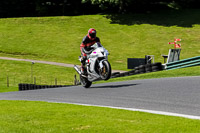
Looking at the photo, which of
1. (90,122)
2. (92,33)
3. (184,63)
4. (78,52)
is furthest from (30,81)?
(90,122)

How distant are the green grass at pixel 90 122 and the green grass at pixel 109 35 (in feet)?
98.4

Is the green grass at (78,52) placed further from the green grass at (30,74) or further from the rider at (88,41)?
the rider at (88,41)

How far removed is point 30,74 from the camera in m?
34.4

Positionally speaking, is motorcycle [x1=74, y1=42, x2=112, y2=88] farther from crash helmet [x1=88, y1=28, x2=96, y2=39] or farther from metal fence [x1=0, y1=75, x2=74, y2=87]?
metal fence [x1=0, y1=75, x2=74, y2=87]

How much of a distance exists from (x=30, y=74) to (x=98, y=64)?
22.2 m

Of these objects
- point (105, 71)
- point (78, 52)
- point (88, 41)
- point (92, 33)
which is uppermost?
point (92, 33)

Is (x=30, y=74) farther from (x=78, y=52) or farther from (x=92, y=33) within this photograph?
(x=92, y=33)

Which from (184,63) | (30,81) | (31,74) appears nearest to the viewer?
(184,63)

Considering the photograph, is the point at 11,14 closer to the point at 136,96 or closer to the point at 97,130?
the point at 136,96

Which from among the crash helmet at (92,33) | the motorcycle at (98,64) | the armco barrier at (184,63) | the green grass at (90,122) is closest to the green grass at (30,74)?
the armco barrier at (184,63)

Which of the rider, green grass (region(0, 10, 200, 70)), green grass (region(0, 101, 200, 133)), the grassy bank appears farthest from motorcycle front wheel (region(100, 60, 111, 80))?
green grass (region(0, 10, 200, 70))

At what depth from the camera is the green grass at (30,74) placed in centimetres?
3084

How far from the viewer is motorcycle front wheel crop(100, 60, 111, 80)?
12516 mm

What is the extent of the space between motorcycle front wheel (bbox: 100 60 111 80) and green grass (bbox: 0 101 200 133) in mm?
4160
